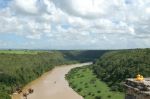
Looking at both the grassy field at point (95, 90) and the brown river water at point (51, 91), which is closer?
the grassy field at point (95, 90)

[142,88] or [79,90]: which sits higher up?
[142,88]

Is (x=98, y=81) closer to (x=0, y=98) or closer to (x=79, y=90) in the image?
(x=79, y=90)

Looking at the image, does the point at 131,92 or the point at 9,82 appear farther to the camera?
the point at 9,82

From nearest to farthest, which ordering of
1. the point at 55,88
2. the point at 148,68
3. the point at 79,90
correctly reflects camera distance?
the point at 148,68 → the point at 79,90 → the point at 55,88

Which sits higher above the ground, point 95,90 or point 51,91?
point 95,90

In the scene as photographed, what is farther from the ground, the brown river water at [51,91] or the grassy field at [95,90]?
the grassy field at [95,90]

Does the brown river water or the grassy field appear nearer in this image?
the grassy field

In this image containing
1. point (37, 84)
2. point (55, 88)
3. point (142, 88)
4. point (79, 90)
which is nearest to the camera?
point (142, 88)

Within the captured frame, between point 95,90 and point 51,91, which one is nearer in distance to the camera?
point 95,90

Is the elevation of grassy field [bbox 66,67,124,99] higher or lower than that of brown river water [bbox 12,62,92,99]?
higher

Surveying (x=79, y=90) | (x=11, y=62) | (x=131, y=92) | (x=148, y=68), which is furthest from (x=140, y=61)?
(x=131, y=92)
